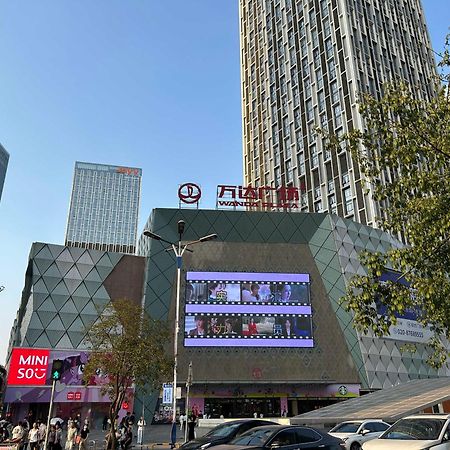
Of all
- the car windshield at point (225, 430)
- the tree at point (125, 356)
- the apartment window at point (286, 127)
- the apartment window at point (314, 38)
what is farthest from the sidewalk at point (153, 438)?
the apartment window at point (314, 38)

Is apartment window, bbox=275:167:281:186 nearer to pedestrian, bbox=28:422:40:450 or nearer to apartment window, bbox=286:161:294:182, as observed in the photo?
apartment window, bbox=286:161:294:182

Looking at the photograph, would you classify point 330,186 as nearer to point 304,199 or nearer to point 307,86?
point 304,199

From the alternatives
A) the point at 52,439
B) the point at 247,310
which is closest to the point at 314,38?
the point at 247,310

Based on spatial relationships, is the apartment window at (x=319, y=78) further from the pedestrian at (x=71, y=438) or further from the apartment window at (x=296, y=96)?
the pedestrian at (x=71, y=438)

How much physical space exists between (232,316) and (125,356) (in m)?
20.6

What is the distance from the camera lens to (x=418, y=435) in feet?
37.9

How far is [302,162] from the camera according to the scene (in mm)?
73250

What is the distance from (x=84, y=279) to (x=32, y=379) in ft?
34.2

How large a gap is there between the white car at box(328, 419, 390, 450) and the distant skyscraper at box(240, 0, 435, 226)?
41.9 metres

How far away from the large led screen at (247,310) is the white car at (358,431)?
2294 centimetres

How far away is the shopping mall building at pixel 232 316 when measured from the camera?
41.3 meters

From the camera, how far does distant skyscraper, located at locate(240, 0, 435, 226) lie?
66.3 metres

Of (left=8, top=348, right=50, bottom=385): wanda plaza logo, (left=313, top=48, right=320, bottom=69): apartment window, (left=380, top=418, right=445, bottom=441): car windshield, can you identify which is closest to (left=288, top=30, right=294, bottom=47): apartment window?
(left=313, top=48, right=320, bottom=69): apartment window

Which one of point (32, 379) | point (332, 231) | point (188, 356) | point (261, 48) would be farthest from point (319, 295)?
point (261, 48)
